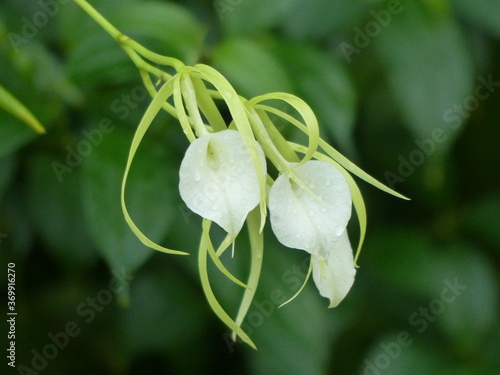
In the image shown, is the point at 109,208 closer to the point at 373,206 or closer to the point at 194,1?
the point at 194,1

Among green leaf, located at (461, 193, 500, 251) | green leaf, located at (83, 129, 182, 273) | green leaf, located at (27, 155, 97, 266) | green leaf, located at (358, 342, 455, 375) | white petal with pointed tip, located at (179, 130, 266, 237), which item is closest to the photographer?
white petal with pointed tip, located at (179, 130, 266, 237)

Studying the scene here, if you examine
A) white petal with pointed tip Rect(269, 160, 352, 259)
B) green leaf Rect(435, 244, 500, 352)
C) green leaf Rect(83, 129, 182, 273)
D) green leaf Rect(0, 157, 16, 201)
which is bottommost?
green leaf Rect(435, 244, 500, 352)

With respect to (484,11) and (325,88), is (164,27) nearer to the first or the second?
(325,88)

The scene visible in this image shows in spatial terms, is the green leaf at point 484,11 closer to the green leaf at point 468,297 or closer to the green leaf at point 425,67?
the green leaf at point 425,67

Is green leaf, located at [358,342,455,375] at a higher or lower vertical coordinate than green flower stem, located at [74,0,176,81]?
lower

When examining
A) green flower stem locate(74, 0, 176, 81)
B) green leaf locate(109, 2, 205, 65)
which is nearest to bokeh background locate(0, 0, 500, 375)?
green leaf locate(109, 2, 205, 65)

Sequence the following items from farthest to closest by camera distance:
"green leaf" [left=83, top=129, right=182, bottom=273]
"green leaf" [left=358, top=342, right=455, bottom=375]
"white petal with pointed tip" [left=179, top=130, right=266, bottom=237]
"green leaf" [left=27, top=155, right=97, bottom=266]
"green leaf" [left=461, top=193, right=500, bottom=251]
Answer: "green leaf" [left=461, top=193, right=500, bottom=251]
"green leaf" [left=358, top=342, right=455, bottom=375]
"green leaf" [left=27, top=155, right=97, bottom=266]
"green leaf" [left=83, top=129, right=182, bottom=273]
"white petal with pointed tip" [left=179, top=130, right=266, bottom=237]

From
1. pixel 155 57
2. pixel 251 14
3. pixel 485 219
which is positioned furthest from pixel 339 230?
pixel 485 219

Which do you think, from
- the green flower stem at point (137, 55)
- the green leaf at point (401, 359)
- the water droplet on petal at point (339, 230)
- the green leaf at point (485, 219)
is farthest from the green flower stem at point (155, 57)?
the green leaf at point (485, 219)

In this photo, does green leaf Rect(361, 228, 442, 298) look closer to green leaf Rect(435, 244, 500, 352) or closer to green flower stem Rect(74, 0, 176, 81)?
green leaf Rect(435, 244, 500, 352)
